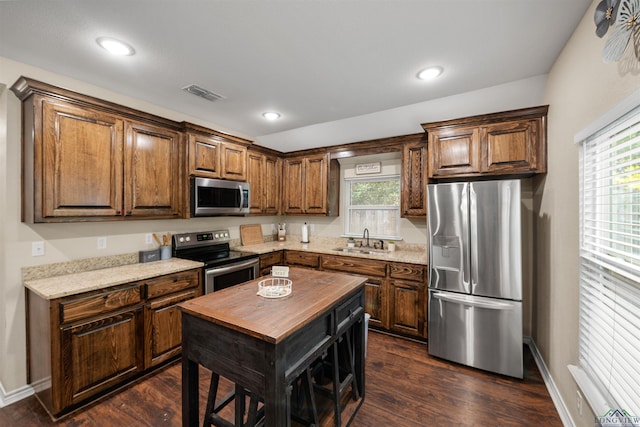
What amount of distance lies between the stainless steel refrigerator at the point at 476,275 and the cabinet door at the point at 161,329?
256 centimetres

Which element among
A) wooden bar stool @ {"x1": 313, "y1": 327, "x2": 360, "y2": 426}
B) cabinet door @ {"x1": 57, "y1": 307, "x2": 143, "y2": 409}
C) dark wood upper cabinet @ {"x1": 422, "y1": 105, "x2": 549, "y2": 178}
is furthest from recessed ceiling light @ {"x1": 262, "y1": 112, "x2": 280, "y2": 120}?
wooden bar stool @ {"x1": 313, "y1": 327, "x2": 360, "y2": 426}

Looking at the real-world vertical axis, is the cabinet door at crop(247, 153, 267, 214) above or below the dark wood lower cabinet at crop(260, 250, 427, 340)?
above

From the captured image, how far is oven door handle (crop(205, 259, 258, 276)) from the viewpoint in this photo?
2.85 meters

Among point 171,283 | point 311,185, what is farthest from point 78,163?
point 311,185

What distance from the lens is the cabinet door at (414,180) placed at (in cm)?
331

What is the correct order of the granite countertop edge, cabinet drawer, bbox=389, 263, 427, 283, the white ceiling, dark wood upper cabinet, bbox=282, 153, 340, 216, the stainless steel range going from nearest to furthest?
the white ceiling
the stainless steel range
cabinet drawer, bbox=389, 263, 427, 283
the granite countertop edge
dark wood upper cabinet, bbox=282, 153, 340, 216

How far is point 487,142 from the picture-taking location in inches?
106

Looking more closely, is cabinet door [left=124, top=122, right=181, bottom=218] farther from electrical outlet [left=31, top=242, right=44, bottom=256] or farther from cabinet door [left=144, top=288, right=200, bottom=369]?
cabinet door [left=144, top=288, right=200, bottom=369]

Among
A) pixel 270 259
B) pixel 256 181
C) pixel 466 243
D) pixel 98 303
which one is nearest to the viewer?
pixel 98 303

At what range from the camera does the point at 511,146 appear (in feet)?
8.53

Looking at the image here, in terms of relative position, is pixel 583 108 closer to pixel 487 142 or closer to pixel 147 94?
pixel 487 142

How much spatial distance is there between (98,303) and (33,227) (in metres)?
0.88

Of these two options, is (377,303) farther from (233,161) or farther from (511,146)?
(233,161)

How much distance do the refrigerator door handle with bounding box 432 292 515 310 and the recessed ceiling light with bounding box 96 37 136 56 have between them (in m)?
3.40
